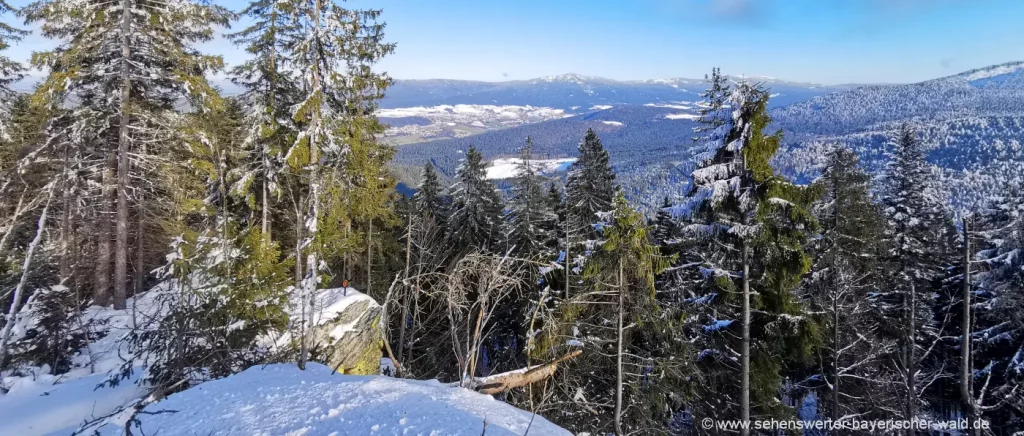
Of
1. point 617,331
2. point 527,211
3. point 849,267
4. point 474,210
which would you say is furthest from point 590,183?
point 617,331

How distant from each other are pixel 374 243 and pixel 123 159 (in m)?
10.00

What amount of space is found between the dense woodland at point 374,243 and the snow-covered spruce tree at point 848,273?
0.16m

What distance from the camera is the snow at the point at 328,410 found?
15.9 feet

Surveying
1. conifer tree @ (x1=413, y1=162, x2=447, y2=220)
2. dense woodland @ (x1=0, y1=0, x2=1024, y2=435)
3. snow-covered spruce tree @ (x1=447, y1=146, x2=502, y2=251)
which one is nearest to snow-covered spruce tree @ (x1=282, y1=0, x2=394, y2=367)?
dense woodland @ (x1=0, y1=0, x2=1024, y2=435)

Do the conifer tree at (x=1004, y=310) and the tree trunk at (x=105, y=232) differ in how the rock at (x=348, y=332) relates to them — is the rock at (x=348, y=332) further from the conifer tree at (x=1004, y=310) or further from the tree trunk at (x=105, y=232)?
the conifer tree at (x=1004, y=310)

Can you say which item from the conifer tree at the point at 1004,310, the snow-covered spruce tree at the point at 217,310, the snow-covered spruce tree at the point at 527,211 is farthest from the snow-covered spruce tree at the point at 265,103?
the conifer tree at the point at 1004,310

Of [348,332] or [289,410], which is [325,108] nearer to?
[348,332]

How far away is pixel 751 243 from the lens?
37.5 feet

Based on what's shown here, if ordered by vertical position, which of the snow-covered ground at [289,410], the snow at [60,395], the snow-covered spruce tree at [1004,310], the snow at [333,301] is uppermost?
the snow-covered ground at [289,410]

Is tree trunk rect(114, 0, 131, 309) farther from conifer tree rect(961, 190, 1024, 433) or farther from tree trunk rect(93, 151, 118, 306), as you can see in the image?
conifer tree rect(961, 190, 1024, 433)

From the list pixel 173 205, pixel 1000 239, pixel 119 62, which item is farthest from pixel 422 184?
pixel 1000 239

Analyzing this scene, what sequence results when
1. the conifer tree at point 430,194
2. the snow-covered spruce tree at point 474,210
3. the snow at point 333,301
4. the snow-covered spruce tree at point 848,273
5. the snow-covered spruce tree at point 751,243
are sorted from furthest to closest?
the conifer tree at point 430,194 → the snow-covered spruce tree at point 474,210 → the snow-covered spruce tree at point 848,273 → the snow at point 333,301 → the snow-covered spruce tree at point 751,243

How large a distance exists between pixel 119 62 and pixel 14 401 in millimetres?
9620

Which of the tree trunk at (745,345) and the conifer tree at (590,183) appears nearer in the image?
the tree trunk at (745,345)
